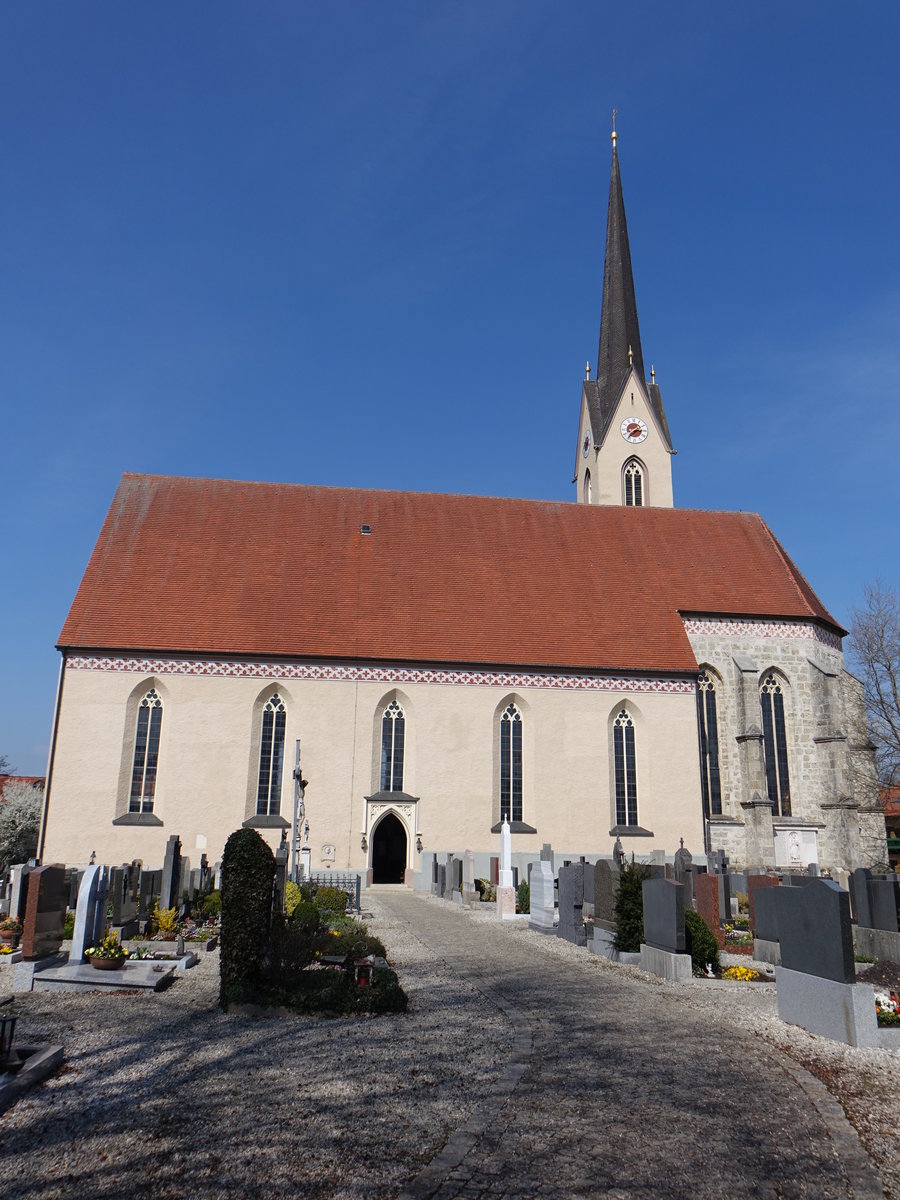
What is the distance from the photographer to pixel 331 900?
16688 mm

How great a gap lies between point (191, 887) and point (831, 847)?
59.0ft

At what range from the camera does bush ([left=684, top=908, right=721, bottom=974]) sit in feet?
38.1

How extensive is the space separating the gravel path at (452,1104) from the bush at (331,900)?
687 cm

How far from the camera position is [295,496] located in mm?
30578

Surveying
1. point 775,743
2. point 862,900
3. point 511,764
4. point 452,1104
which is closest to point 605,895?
point 862,900

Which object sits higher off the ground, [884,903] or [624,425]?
[624,425]

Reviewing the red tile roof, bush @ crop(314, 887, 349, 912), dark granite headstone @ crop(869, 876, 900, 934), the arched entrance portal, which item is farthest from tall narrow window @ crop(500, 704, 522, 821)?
dark granite headstone @ crop(869, 876, 900, 934)

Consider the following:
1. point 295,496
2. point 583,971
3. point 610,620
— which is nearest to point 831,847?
point 610,620

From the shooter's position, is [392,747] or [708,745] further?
[708,745]

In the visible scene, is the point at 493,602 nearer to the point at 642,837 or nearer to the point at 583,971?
the point at 642,837

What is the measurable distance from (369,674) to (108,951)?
1544 cm

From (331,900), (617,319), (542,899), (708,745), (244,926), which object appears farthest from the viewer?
(617,319)

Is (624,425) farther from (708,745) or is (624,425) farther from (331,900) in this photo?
(331,900)

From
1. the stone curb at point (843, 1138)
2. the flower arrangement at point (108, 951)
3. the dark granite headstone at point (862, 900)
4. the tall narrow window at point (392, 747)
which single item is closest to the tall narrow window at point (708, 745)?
the tall narrow window at point (392, 747)
